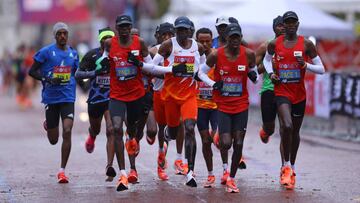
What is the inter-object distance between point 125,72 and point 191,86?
877 mm

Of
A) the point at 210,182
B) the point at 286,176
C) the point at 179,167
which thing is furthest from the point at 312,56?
the point at 179,167

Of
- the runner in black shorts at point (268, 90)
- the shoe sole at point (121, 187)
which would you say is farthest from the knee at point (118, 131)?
the runner in black shorts at point (268, 90)

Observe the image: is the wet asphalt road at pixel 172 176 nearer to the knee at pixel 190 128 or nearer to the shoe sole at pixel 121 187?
the shoe sole at pixel 121 187

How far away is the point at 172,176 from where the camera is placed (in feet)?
44.5

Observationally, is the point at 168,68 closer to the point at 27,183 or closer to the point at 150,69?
the point at 150,69

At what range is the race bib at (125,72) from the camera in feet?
39.5

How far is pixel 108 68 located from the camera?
12.0 m

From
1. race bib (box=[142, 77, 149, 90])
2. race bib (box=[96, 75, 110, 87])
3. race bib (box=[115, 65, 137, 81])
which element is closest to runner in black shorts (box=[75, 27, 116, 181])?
race bib (box=[96, 75, 110, 87])

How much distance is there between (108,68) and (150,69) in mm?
514

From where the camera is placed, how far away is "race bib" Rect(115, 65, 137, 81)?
12.0m

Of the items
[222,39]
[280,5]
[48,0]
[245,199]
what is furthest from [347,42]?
[48,0]

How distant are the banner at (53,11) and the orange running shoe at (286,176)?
63964mm

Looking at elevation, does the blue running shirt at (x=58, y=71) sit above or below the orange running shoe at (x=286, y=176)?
above

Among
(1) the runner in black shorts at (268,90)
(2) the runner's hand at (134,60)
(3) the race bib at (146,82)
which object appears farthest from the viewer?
(3) the race bib at (146,82)
